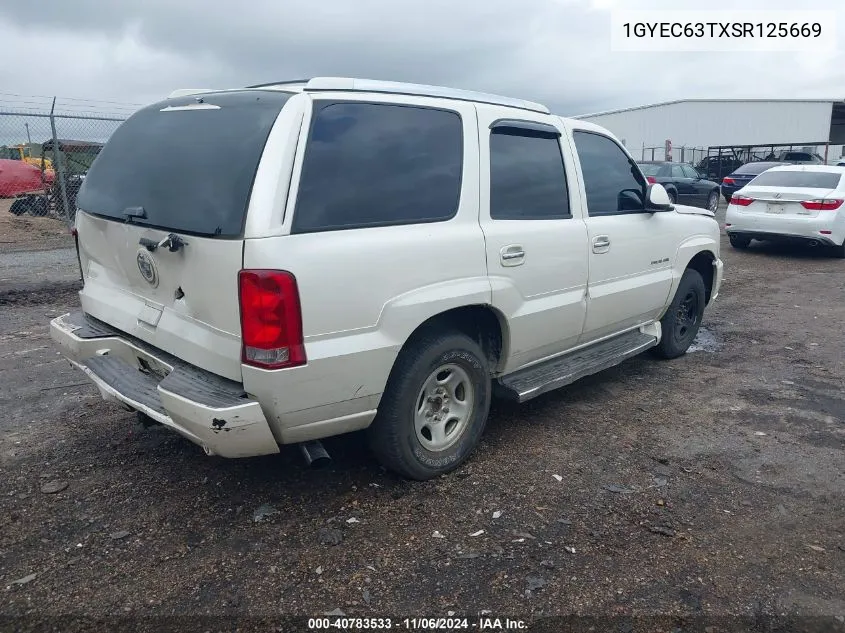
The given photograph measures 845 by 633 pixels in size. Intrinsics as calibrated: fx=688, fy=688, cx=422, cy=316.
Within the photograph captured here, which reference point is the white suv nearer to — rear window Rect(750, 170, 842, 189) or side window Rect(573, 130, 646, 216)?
side window Rect(573, 130, 646, 216)

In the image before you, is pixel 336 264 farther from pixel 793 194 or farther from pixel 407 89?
pixel 793 194

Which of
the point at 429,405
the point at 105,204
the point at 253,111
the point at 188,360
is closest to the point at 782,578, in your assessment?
the point at 429,405

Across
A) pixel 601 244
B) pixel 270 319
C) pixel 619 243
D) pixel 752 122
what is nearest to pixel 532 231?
pixel 601 244

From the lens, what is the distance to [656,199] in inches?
193

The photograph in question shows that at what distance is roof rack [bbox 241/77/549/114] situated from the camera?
3209 millimetres

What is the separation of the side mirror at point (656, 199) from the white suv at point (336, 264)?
0.64 meters

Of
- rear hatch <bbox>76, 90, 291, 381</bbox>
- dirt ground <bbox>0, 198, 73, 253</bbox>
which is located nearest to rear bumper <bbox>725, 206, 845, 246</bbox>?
rear hatch <bbox>76, 90, 291, 381</bbox>

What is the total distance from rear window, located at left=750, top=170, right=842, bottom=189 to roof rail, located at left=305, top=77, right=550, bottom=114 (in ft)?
29.7

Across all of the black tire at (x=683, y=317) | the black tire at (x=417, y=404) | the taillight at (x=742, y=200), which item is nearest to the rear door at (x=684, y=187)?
the taillight at (x=742, y=200)

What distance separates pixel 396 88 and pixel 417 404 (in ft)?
5.24

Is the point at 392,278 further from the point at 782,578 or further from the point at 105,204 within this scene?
the point at 782,578

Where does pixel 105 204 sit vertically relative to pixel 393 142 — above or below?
below

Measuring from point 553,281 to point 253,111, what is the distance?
196 centimetres

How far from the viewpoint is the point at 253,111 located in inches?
123
